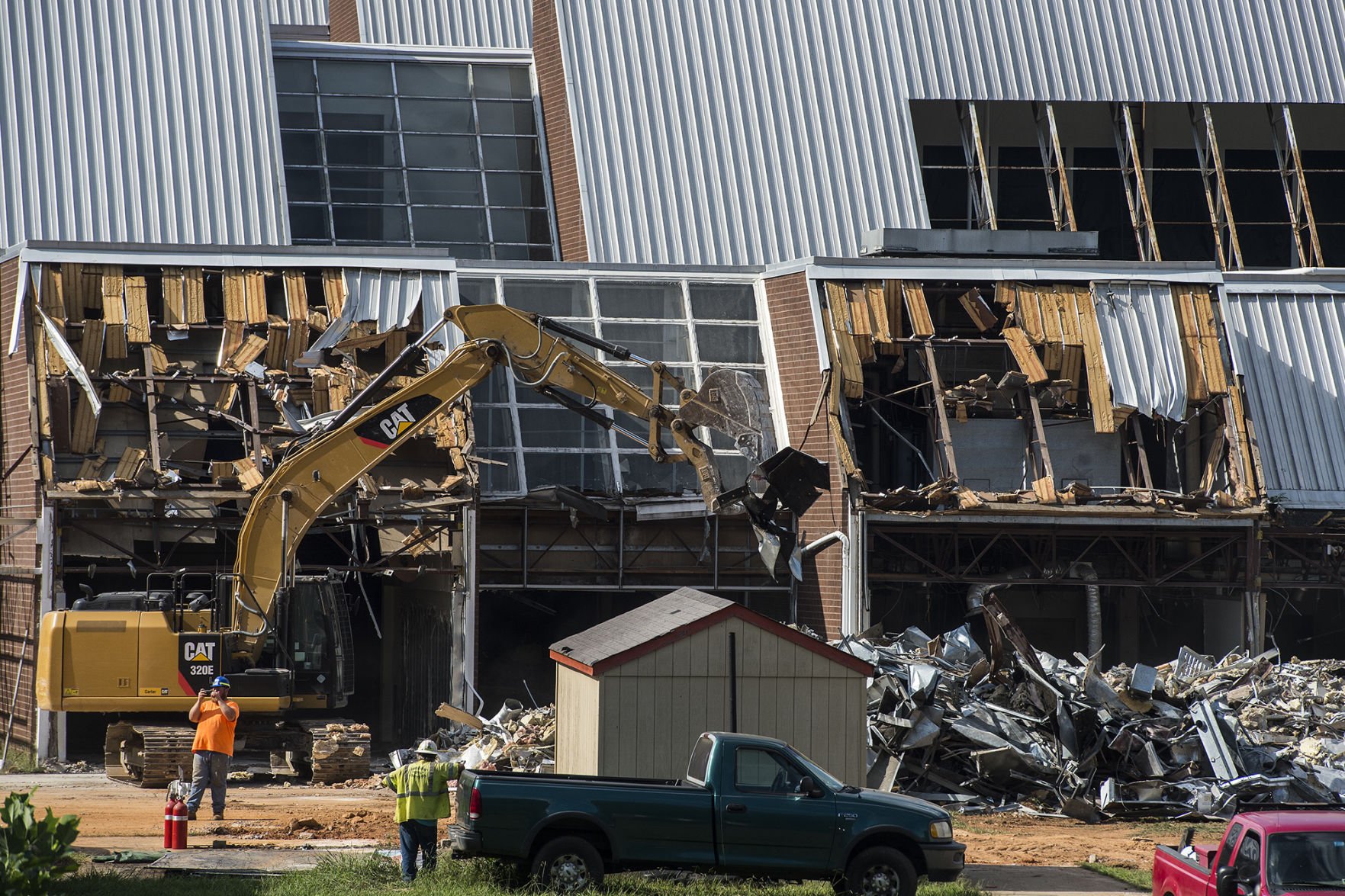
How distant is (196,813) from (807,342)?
13691mm

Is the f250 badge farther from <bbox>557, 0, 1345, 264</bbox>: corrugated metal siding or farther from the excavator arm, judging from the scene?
<bbox>557, 0, 1345, 264</bbox>: corrugated metal siding

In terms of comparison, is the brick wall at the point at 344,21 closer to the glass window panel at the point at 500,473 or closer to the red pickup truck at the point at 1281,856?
the glass window panel at the point at 500,473

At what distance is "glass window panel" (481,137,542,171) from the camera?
40.0 m

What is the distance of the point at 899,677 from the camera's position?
2275 centimetres

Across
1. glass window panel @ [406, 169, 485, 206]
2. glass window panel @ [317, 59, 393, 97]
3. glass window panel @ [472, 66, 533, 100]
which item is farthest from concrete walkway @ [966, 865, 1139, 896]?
glass window panel @ [317, 59, 393, 97]

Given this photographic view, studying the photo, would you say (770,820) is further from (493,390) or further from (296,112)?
(296,112)

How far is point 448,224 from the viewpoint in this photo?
38.9 metres

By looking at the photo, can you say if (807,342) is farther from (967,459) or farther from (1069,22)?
(1069,22)

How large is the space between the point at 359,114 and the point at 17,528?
15.6 meters

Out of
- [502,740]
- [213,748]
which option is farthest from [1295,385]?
[213,748]

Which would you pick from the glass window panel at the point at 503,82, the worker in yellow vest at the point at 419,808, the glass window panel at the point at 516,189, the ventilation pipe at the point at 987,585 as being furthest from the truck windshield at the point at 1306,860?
the glass window panel at the point at 503,82

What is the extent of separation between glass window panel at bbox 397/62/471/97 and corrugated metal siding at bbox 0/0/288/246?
3397mm

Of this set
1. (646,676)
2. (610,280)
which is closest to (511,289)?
(610,280)

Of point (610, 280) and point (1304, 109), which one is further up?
point (1304, 109)
